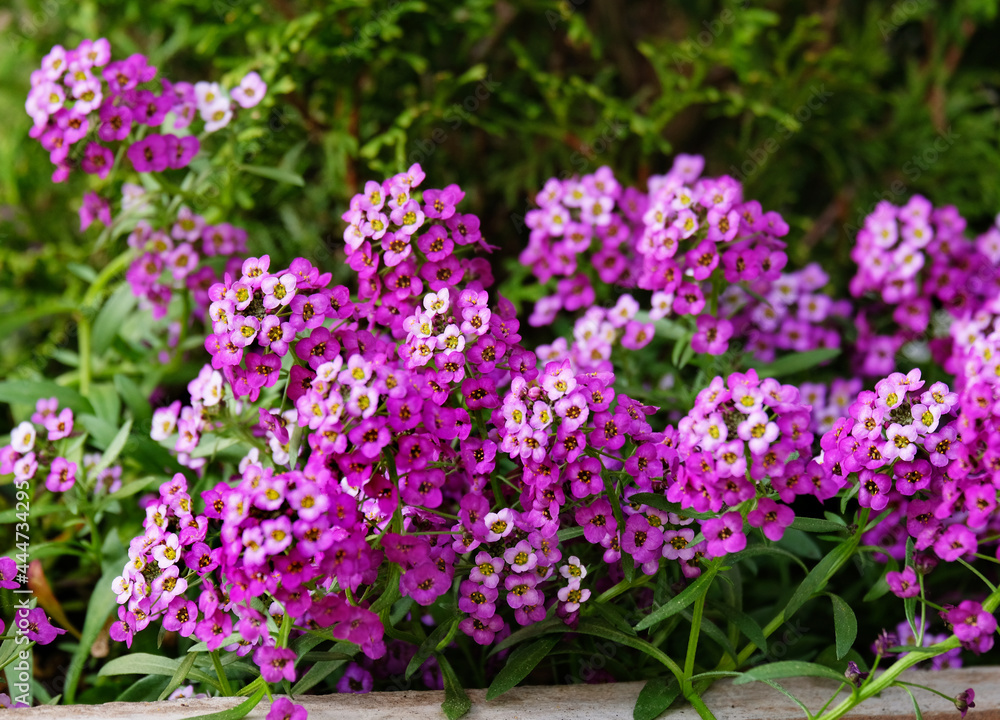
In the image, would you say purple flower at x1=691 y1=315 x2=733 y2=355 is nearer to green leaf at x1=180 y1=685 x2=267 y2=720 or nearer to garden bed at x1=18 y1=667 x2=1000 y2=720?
garden bed at x1=18 y1=667 x2=1000 y2=720

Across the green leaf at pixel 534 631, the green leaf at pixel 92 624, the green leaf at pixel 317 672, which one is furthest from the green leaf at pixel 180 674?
the green leaf at pixel 534 631

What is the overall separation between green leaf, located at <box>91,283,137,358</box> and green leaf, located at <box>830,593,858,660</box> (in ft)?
5.63

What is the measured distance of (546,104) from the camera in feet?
8.66

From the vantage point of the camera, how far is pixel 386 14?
7.22 feet

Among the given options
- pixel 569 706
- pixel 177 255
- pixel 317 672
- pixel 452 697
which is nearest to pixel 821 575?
pixel 569 706

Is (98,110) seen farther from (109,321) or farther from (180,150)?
(109,321)

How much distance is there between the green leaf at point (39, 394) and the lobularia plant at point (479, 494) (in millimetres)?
186

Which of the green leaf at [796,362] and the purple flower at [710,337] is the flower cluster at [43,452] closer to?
the purple flower at [710,337]

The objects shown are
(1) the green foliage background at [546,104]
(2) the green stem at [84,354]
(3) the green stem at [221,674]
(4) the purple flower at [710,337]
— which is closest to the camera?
(3) the green stem at [221,674]

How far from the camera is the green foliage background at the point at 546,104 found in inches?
91.0

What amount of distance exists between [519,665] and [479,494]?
1.05ft

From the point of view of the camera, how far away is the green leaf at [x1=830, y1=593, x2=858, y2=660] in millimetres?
1231

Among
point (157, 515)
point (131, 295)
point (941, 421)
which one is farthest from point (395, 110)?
point (941, 421)

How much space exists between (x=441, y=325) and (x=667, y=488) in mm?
451
